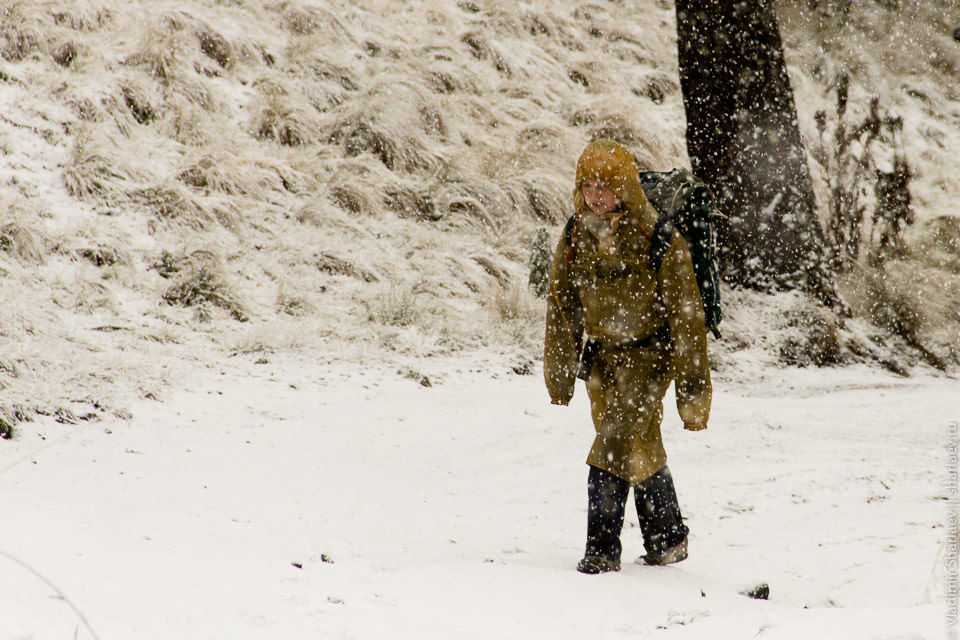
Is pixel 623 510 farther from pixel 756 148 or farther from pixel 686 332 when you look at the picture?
pixel 756 148

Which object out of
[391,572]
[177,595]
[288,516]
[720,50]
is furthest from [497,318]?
[177,595]

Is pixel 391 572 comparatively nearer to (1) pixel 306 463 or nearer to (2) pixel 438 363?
(1) pixel 306 463

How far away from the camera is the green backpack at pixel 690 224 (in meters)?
3.15

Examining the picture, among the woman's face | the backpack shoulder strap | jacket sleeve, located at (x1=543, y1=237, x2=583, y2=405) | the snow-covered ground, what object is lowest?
the snow-covered ground

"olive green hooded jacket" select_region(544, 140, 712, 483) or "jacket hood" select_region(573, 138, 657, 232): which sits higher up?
"jacket hood" select_region(573, 138, 657, 232)

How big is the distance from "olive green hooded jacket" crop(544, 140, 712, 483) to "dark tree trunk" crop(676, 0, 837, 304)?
454 cm

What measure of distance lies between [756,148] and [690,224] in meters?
4.65

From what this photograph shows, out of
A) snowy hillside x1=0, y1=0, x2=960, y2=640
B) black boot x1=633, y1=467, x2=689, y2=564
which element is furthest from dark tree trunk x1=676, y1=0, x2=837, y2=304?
black boot x1=633, y1=467, x2=689, y2=564

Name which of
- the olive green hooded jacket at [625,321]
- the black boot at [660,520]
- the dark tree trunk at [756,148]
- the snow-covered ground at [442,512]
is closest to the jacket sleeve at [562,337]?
the olive green hooded jacket at [625,321]

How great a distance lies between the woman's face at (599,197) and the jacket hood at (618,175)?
1 cm

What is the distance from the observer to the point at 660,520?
11.3 ft

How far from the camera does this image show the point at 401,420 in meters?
5.37

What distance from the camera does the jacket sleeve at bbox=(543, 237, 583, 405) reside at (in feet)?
11.1

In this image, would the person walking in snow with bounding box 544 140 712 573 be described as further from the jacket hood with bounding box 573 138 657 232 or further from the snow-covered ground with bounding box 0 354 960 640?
the snow-covered ground with bounding box 0 354 960 640
